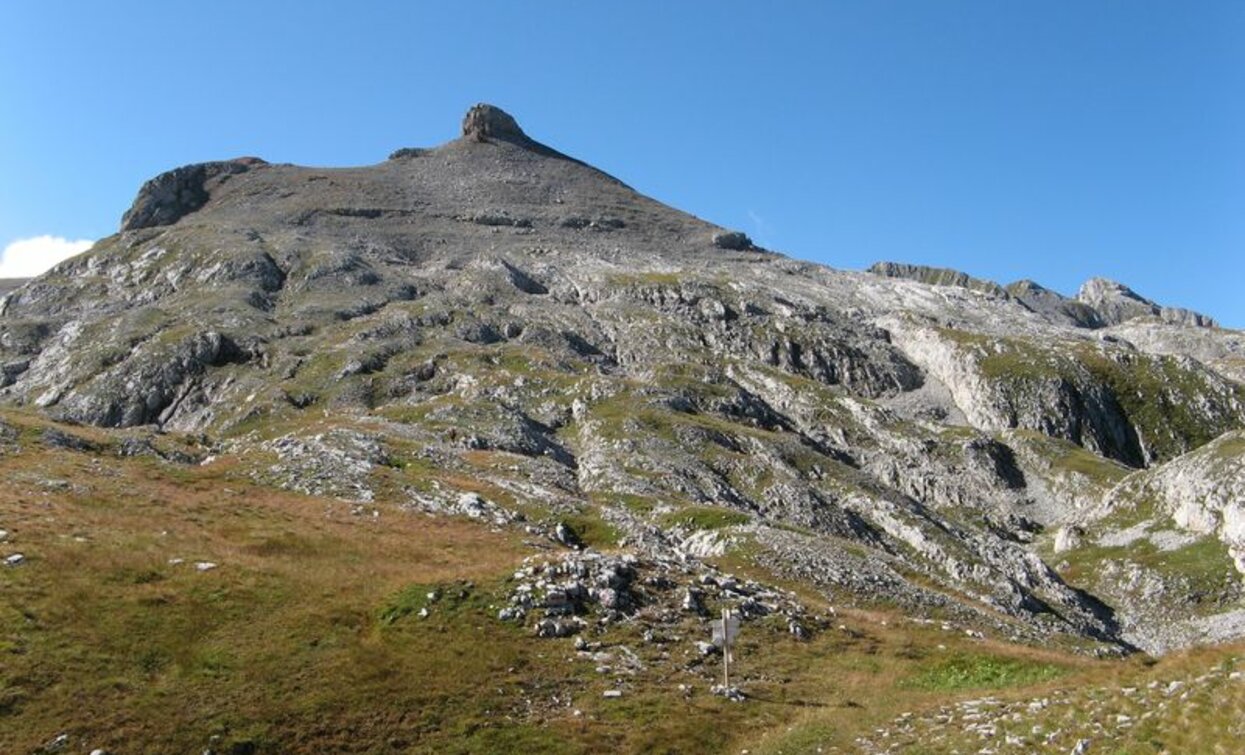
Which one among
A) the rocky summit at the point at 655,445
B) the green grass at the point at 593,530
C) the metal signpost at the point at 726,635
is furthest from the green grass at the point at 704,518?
the metal signpost at the point at 726,635

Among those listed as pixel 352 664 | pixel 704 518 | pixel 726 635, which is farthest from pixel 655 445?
pixel 352 664

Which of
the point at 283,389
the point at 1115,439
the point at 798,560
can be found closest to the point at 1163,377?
the point at 1115,439

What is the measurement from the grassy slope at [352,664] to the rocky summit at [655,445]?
75 cm

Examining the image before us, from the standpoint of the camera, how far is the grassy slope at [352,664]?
85.3 feet

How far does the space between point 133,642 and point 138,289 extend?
185m

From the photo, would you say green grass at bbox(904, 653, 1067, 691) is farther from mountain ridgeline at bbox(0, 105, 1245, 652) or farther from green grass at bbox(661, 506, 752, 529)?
green grass at bbox(661, 506, 752, 529)

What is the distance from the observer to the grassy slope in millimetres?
25984

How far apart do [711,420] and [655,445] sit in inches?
822

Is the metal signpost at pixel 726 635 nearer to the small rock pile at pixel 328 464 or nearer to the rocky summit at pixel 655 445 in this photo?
the rocky summit at pixel 655 445

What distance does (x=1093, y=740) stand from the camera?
66.8 ft

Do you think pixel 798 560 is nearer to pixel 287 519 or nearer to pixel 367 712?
pixel 287 519

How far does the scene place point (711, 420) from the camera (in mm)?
120875

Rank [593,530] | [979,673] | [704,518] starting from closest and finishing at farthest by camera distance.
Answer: [979,673] → [593,530] → [704,518]

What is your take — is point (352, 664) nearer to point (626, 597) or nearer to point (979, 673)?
point (626, 597)
